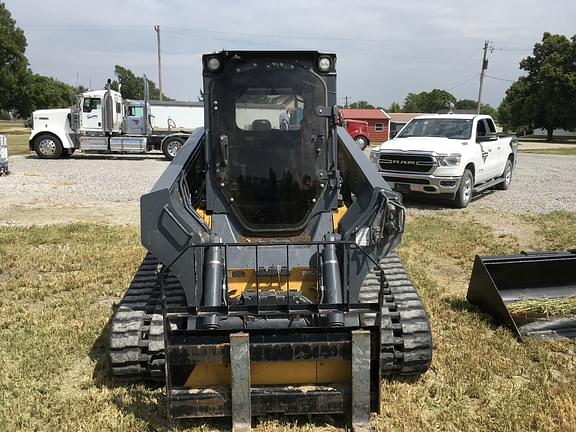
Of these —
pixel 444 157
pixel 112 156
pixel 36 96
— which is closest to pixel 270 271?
pixel 444 157

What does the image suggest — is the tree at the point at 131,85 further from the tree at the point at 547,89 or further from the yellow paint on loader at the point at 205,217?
the yellow paint on loader at the point at 205,217

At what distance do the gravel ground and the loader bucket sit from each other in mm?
5378

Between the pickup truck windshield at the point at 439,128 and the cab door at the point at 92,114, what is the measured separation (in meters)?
12.5

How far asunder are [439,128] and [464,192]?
6.00ft

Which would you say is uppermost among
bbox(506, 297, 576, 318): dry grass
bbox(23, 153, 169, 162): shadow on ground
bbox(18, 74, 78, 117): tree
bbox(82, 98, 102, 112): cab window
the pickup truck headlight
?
bbox(18, 74, 78, 117): tree

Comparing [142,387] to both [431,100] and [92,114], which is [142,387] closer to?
[92,114]

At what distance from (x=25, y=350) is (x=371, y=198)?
121 inches

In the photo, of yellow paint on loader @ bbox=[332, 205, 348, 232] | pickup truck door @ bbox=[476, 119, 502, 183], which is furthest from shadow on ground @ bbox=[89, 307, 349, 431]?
pickup truck door @ bbox=[476, 119, 502, 183]

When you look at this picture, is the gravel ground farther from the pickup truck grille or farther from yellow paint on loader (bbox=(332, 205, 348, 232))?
yellow paint on loader (bbox=(332, 205, 348, 232))

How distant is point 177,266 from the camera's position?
397cm

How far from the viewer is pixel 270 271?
13.6 feet

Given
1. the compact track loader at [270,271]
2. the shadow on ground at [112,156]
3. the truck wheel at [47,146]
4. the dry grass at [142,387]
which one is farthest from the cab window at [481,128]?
the truck wheel at [47,146]

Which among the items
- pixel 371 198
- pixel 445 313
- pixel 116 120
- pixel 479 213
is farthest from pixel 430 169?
pixel 116 120

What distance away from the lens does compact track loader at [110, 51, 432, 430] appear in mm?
3283
